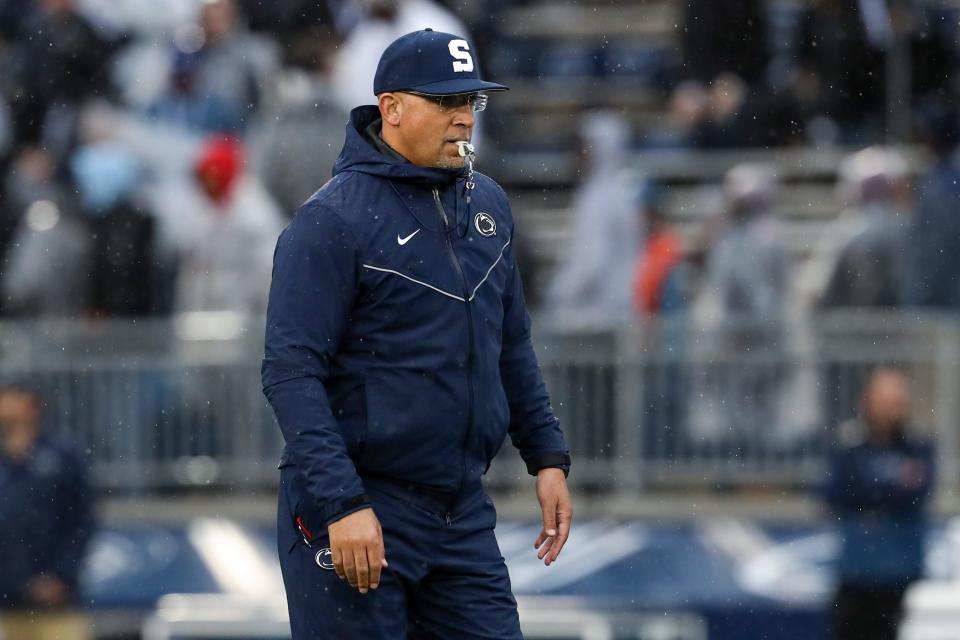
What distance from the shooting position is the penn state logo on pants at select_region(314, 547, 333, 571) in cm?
385

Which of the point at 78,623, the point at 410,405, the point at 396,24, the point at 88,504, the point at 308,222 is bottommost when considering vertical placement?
the point at 78,623

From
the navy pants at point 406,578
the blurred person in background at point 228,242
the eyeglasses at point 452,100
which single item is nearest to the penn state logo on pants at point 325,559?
the navy pants at point 406,578

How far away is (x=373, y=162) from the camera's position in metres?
3.94

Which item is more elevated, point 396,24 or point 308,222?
point 396,24

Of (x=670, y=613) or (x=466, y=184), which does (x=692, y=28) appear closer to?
(x=670, y=613)

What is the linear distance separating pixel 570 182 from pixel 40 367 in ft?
10.3

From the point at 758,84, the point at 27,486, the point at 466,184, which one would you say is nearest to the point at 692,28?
the point at 758,84

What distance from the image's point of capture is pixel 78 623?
26.6 ft

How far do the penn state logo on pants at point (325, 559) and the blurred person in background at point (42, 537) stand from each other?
14.5ft

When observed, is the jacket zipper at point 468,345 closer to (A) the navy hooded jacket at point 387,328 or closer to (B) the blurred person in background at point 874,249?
(A) the navy hooded jacket at point 387,328

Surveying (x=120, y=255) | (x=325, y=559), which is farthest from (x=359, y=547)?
(x=120, y=255)

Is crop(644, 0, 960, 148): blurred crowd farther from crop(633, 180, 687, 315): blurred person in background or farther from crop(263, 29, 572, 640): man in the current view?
crop(263, 29, 572, 640): man

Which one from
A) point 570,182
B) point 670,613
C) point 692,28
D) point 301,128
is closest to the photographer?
point 670,613

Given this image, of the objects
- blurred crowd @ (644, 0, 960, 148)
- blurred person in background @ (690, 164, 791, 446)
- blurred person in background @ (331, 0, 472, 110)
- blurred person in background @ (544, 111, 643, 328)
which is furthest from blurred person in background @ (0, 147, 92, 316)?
blurred crowd @ (644, 0, 960, 148)
